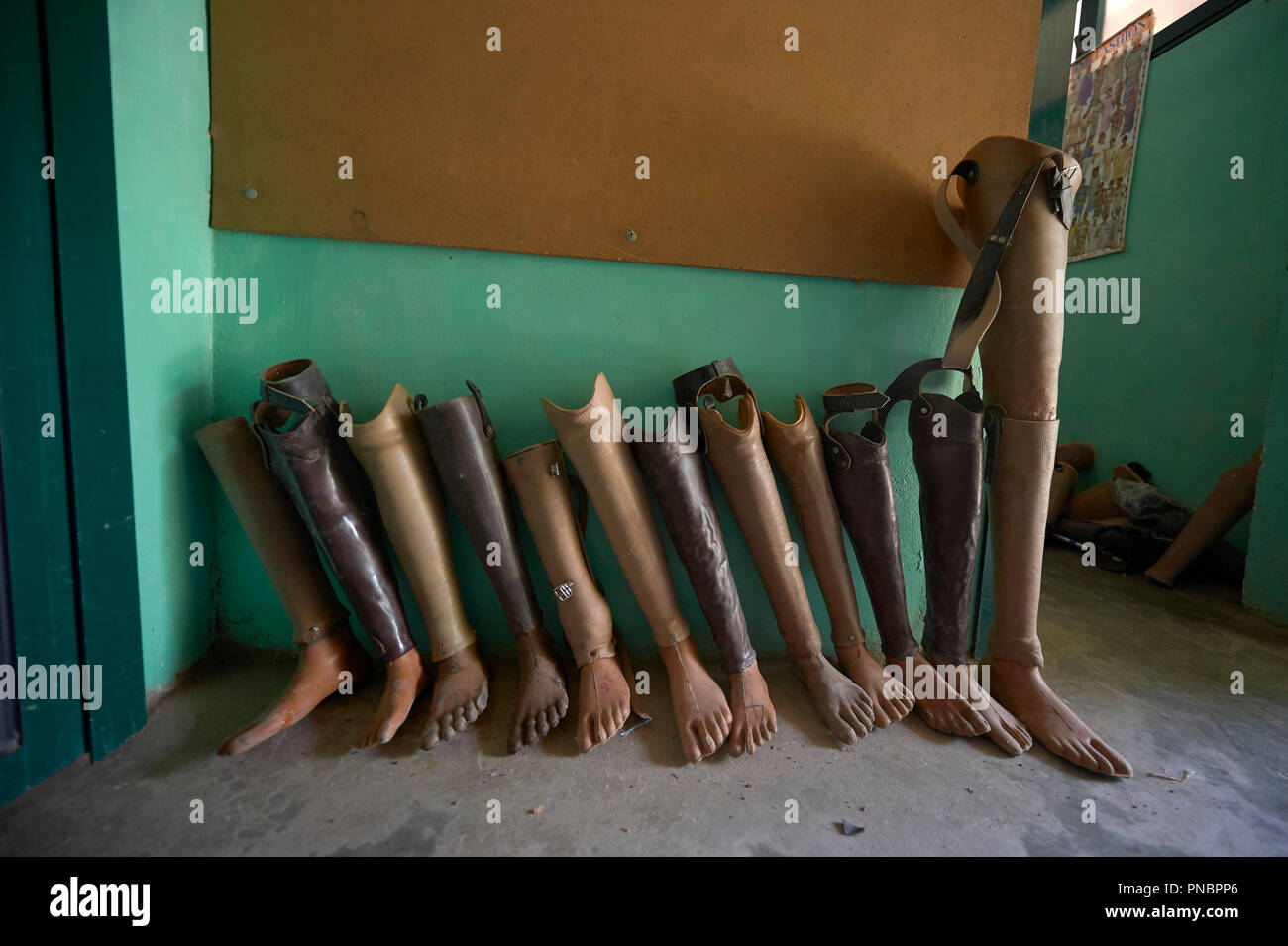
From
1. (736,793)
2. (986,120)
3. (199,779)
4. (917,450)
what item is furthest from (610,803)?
(986,120)

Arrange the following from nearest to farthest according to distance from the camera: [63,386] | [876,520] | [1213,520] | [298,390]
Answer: [63,386] → [298,390] → [876,520] → [1213,520]

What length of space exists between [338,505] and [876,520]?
1332 millimetres

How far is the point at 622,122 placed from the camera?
150cm

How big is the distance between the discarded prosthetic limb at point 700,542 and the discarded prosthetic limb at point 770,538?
0.23 feet

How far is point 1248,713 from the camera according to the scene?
1531 millimetres

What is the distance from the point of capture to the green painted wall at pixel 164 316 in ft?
4.00

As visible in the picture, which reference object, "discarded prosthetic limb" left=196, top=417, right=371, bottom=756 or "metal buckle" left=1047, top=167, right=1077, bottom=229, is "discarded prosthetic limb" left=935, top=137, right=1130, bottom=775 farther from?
"discarded prosthetic limb" left=196, top=417, right=371, bottom=756

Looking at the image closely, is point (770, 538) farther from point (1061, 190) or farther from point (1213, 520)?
point (1213, 520)

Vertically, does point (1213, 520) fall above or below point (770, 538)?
below

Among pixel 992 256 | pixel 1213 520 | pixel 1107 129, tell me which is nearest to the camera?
pixel 992 256

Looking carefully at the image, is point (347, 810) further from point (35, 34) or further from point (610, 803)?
point (35, 34)

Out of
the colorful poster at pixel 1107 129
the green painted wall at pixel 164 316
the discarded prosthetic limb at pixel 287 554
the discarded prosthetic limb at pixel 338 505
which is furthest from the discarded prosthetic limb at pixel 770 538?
the colorful poster at pixel 1107 129

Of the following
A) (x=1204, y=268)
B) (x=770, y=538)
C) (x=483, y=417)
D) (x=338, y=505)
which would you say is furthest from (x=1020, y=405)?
(x=1204, y=268)

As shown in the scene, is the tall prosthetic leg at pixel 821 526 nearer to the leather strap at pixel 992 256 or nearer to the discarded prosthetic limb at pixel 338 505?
the leather strap at pixel 992 256
